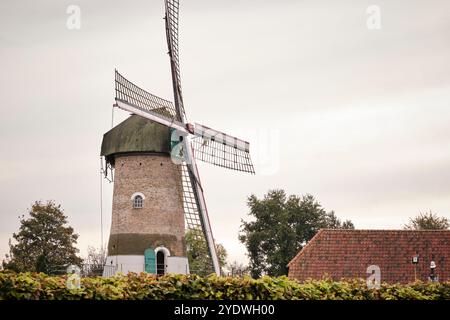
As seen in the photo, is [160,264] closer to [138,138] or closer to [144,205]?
[144,205]

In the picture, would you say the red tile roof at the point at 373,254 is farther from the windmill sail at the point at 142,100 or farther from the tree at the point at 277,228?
the tree at the point at 277,228

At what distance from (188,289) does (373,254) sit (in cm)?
2121

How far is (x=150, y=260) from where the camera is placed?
33625mm

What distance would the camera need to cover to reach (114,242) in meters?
34.1

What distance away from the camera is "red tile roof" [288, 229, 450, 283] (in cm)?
3700

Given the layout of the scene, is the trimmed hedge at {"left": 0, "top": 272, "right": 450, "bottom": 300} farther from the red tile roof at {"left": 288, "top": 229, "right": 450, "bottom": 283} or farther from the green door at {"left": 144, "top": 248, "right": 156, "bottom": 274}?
the red tile roof at {"left": 288, "top": 229, "right": 450, "bottom": 283}

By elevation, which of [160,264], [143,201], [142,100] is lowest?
[160,264]

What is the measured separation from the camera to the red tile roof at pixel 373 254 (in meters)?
37.0

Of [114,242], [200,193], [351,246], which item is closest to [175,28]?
[200,193]

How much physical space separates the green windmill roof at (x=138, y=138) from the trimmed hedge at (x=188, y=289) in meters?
13.8

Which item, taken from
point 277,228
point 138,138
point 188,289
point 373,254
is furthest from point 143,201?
point 277,228

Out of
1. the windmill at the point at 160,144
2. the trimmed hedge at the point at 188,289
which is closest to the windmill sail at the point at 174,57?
the windmill at the point at 160,144
